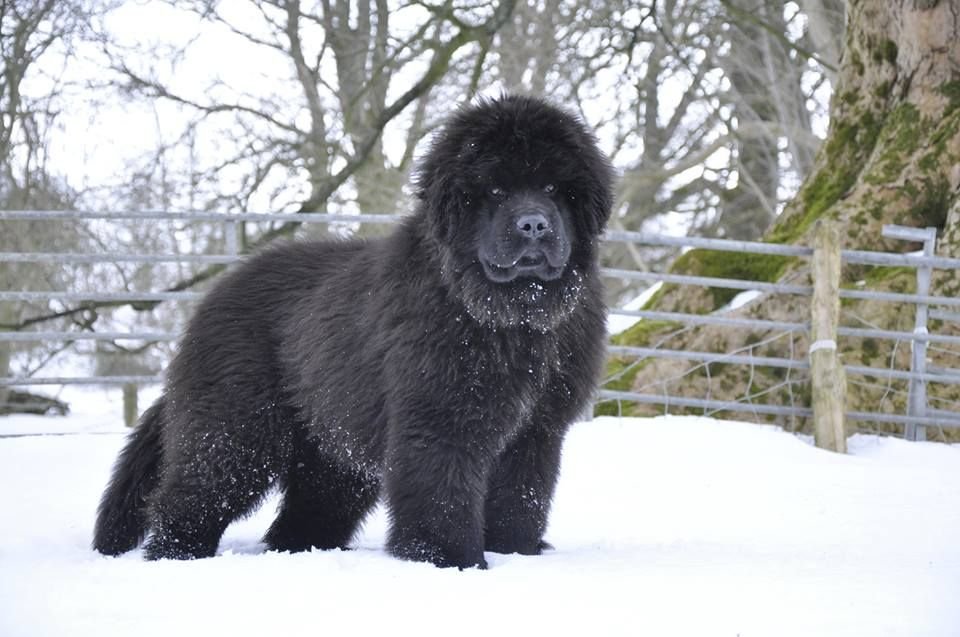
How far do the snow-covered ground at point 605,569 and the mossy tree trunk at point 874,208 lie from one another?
1.93 m

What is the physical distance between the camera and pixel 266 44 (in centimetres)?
1631

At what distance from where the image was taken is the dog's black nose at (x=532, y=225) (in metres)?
4.49

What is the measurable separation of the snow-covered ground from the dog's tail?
140mm

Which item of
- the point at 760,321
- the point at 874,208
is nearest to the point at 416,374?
the point at 760,321

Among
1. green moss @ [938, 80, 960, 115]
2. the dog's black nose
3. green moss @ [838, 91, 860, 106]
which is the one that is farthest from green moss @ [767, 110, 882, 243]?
the dog's black nose

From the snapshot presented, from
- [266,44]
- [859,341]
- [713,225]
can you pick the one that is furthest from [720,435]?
[713,225]

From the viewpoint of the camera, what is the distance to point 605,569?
4.41 meters

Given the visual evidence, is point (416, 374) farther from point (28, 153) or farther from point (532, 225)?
point (28, 153)

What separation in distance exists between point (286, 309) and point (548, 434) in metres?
1.50

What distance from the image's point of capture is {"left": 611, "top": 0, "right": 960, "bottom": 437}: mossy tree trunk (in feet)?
31.0

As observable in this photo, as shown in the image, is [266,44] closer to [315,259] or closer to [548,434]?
[315,259]

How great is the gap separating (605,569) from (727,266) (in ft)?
20.6

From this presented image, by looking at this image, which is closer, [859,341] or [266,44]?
[859,341]

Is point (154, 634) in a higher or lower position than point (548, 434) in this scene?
lower
